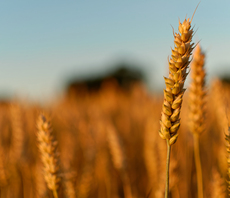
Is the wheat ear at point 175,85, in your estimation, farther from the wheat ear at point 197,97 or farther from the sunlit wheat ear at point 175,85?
the wheat ear at point 197,97

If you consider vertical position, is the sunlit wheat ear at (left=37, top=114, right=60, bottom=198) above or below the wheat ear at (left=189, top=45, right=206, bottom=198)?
below

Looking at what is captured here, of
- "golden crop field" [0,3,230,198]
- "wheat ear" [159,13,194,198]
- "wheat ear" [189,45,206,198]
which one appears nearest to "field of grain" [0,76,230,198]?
"golden crop field" [0,3,230,198]

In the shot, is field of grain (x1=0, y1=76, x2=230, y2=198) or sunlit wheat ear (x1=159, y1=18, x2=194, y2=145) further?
field of grain (x1=0, y1=76, x2=230, y2=198)

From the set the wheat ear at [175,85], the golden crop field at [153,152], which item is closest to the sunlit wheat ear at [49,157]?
the golden crop field at [153,152]

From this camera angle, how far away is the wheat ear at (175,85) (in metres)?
0.88

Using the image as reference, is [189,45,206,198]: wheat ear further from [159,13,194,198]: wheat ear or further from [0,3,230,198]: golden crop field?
[159,13,194,198]: wheat ear

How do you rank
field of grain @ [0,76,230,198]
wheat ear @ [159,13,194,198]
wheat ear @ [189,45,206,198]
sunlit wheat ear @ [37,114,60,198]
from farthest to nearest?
field of grain @ [0,76,230,198]
wheat ear @ [189,45,206,198]
sunlit wheat ear @ [37,114,60,198]
wheat ear @ [159,13,194,198]

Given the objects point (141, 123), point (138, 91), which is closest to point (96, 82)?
point (138, 91)

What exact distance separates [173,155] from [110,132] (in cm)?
77

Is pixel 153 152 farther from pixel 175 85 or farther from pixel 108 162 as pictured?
pixel 175 85

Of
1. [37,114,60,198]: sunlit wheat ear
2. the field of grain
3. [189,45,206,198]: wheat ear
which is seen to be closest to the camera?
[37,114,60,198]: sunlit wheat ear

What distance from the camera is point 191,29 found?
927 millimetres

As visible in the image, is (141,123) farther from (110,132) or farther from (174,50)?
(174,50)

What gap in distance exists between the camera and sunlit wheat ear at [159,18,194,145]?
0.88 metres
